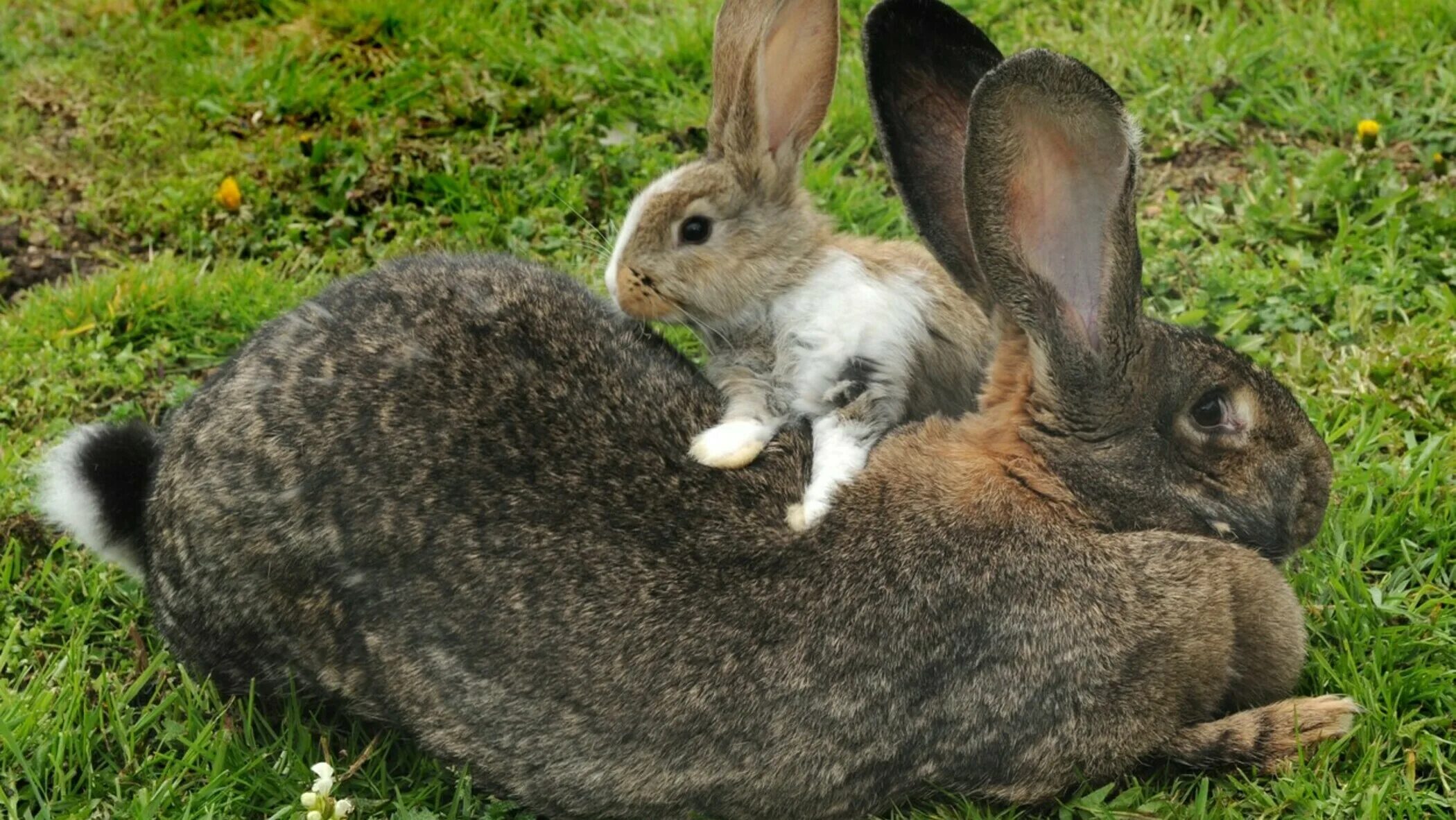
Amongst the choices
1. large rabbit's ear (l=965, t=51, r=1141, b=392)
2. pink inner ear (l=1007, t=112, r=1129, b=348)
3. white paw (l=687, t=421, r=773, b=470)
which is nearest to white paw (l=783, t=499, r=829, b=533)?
white paw (l=687, t=421, r=773, b=470)

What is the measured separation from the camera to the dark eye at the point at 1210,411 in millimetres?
4016

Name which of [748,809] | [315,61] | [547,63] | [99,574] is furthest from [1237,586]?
[315,61]

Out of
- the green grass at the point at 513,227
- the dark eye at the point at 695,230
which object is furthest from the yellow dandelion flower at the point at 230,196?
the dark eye at the point at 695,230

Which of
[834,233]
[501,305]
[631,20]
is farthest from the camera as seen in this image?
[631,20]

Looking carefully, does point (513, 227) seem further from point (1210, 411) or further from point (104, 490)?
point (1210, 411)

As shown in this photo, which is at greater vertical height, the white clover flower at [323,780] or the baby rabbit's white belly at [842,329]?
the baby rabbit's white belly at [842,329]

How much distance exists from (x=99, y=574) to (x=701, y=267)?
6.30 feet

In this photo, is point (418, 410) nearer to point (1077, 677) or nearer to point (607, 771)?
point (607, 771)

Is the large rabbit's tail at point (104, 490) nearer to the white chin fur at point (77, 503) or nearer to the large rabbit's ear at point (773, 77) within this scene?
the white chin fur at point (77, 503)

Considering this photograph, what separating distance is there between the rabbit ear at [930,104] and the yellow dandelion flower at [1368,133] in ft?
7.38

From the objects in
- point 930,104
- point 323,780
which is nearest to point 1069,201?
point 930,104

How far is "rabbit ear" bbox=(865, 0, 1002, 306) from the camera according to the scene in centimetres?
415

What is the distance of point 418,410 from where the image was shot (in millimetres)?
3943

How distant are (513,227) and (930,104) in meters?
2.15
